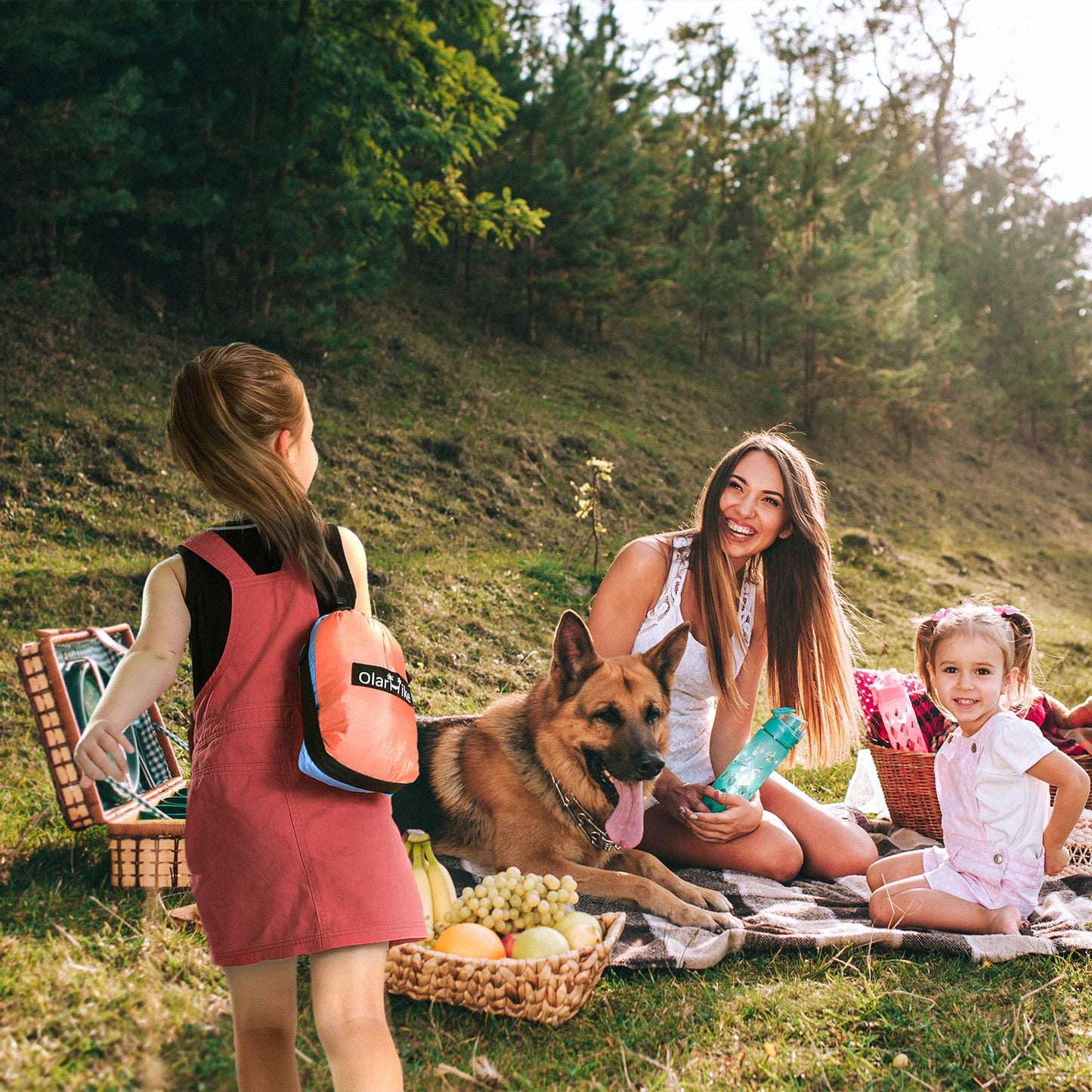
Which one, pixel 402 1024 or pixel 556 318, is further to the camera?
pixel 556 318

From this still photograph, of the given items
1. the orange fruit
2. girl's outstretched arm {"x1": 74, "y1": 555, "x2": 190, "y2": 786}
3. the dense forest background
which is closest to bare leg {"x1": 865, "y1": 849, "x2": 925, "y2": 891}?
the orange fruit

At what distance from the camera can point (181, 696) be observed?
4.87 m

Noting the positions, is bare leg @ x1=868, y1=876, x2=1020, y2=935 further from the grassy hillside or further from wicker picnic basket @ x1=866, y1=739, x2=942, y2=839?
wicker picnic basket @ x1=866, y1=739, x2=942, y2=839

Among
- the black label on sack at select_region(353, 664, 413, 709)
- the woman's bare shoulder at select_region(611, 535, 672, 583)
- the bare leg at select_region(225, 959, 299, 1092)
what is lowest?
the bare leg at select_region(225, 959, 299, 1092)

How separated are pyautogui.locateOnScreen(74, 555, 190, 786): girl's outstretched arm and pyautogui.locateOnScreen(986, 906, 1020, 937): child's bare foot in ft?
9.16

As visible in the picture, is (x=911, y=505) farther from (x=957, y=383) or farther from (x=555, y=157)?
(x=555, y=157)

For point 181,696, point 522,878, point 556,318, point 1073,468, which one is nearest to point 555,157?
point 556,318

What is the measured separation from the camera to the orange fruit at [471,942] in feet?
8.13

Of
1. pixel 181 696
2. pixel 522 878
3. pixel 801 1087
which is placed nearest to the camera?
pixel 801 1087

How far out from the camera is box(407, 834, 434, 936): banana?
8.59 feet

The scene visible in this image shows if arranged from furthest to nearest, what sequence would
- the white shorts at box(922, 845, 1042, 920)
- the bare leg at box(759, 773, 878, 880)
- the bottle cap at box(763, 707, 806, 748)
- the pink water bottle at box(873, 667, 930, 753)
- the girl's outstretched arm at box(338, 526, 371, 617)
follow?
the pink water bottle at box(873, 667, 930, 753) < the bare leg at box(759, 773, 878, 880) < the bottle cap at box(763, 707, 806, 748) < the white shorts at box(922, 845, 1042, 920) < the girl's outstretched arm at box(338, 526, 371, 617)

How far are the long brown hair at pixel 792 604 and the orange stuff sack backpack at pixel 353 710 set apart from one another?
210 centimetres

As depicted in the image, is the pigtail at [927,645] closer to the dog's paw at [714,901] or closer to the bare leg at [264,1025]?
the dog's paw at [714,901]

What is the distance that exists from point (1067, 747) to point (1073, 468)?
83.8ft
